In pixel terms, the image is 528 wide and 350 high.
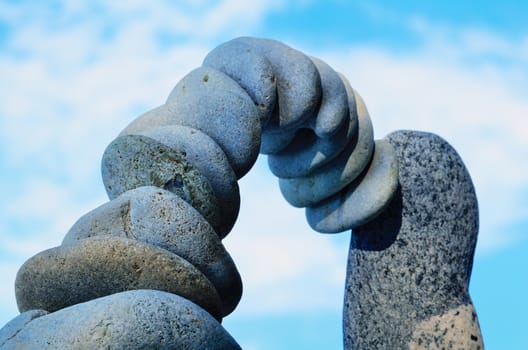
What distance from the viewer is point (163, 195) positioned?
244cm

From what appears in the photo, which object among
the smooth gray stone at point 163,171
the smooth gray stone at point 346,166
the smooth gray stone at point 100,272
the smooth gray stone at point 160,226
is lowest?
the smooth gray stone at point 100,272

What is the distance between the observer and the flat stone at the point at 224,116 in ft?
9.18

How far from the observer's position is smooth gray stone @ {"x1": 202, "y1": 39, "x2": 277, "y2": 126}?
2965 mm

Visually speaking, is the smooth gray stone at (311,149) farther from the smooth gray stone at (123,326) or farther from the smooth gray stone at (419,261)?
the smooth gray stone at (123,326)

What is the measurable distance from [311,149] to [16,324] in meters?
1.31

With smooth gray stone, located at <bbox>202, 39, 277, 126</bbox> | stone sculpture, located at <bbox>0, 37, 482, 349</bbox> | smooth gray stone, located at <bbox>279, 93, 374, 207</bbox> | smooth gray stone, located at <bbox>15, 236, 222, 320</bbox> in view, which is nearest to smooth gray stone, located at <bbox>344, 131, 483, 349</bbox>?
stone sculpture, located at <bbox>0, 37, 482, 349</bbox>

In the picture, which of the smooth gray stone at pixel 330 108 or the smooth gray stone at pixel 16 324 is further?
the smooth gray stone at pixel 330 108

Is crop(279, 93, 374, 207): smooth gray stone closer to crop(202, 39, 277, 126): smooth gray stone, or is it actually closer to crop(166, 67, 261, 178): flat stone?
crop(202, 39, 277, 126): smooth gray stone

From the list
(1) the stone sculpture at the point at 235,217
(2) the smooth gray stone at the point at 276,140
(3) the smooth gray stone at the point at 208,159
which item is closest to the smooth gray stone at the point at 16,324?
(1) the stone sculpture at the point at 235,217

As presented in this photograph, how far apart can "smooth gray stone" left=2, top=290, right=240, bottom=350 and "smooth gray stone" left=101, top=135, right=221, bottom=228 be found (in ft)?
1.72

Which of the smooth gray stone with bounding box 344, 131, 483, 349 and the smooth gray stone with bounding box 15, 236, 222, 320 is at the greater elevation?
the smooth gray stone with bounding box 344, 131, 483, 349

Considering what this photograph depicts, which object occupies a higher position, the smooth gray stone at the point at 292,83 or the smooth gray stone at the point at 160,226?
the smooth gray stone at the point at 292,83

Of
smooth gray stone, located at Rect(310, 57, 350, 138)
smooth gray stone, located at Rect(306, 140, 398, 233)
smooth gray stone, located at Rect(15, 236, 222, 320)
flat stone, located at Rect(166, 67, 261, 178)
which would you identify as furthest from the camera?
smooth gray stone, located at Rect(306, 140, 398, 233)

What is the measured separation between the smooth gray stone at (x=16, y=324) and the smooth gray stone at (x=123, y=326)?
35 millimetres
